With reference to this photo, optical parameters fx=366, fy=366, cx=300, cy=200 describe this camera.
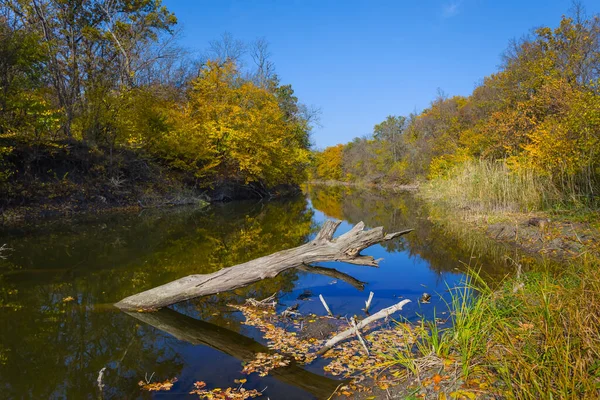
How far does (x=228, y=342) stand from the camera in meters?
4.61

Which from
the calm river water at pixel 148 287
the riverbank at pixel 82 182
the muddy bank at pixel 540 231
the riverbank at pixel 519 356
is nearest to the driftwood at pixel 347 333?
the calm river water at pixel 148 287

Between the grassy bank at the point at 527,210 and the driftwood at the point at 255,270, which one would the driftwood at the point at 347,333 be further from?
the grassy bank at the point at 527,210

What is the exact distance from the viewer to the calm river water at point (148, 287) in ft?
12.4

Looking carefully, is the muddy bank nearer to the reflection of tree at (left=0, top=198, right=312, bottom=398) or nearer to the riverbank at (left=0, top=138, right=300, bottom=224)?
the reflection of tree at (left=0, top=198, right=312, bottom=398)

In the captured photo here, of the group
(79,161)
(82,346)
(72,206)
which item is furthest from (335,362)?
(79,161)

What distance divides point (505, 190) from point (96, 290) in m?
12.9

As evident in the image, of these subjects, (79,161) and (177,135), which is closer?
(79,161)

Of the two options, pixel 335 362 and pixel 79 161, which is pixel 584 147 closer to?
pixel 335 362

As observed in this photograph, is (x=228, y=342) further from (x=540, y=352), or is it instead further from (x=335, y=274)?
(x=335, y=274)

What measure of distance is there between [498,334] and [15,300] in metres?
6.89

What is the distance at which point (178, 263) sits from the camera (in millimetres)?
8688

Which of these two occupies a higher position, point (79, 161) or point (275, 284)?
point (79, 161)

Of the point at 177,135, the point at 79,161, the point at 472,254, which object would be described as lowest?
the point at 472,254

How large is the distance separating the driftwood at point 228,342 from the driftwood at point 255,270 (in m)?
0.26
